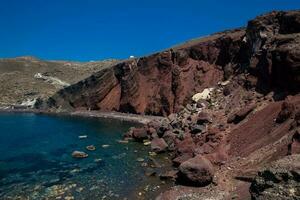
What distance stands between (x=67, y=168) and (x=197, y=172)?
20.2m

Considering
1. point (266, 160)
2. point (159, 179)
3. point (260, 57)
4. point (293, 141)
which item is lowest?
point (159, 179)

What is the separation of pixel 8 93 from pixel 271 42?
156619 mm

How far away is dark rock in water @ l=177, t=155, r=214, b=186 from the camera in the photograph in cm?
3809

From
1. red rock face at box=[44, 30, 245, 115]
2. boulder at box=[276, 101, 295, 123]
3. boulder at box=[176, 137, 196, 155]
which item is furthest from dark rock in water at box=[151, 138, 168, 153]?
red rock face at box=[44, 30, 245, 115]

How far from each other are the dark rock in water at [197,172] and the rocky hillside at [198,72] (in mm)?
20991

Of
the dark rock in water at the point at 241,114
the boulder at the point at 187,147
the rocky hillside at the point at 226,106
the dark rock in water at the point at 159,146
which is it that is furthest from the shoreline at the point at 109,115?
the boulder at the point at 187,147

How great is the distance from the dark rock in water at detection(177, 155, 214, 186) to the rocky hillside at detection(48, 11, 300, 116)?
2099cm

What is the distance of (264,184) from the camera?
1955 centimetres

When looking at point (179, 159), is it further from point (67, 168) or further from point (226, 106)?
point (226, 106)

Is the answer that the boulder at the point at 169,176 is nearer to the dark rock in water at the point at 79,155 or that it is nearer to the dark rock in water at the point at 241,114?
the dark rock in water at the point at 241,114

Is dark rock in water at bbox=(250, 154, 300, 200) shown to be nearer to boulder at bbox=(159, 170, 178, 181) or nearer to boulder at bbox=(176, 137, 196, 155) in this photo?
boulder at bbox=(159, 170, 178, 181)

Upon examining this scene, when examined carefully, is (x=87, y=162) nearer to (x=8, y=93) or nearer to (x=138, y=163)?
(x=138, y=163)

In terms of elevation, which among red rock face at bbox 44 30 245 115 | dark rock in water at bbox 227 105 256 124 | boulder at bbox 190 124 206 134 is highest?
red rock face at bbox 44 30 245 115

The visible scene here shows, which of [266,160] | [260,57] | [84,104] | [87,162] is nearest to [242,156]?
[266,160]
